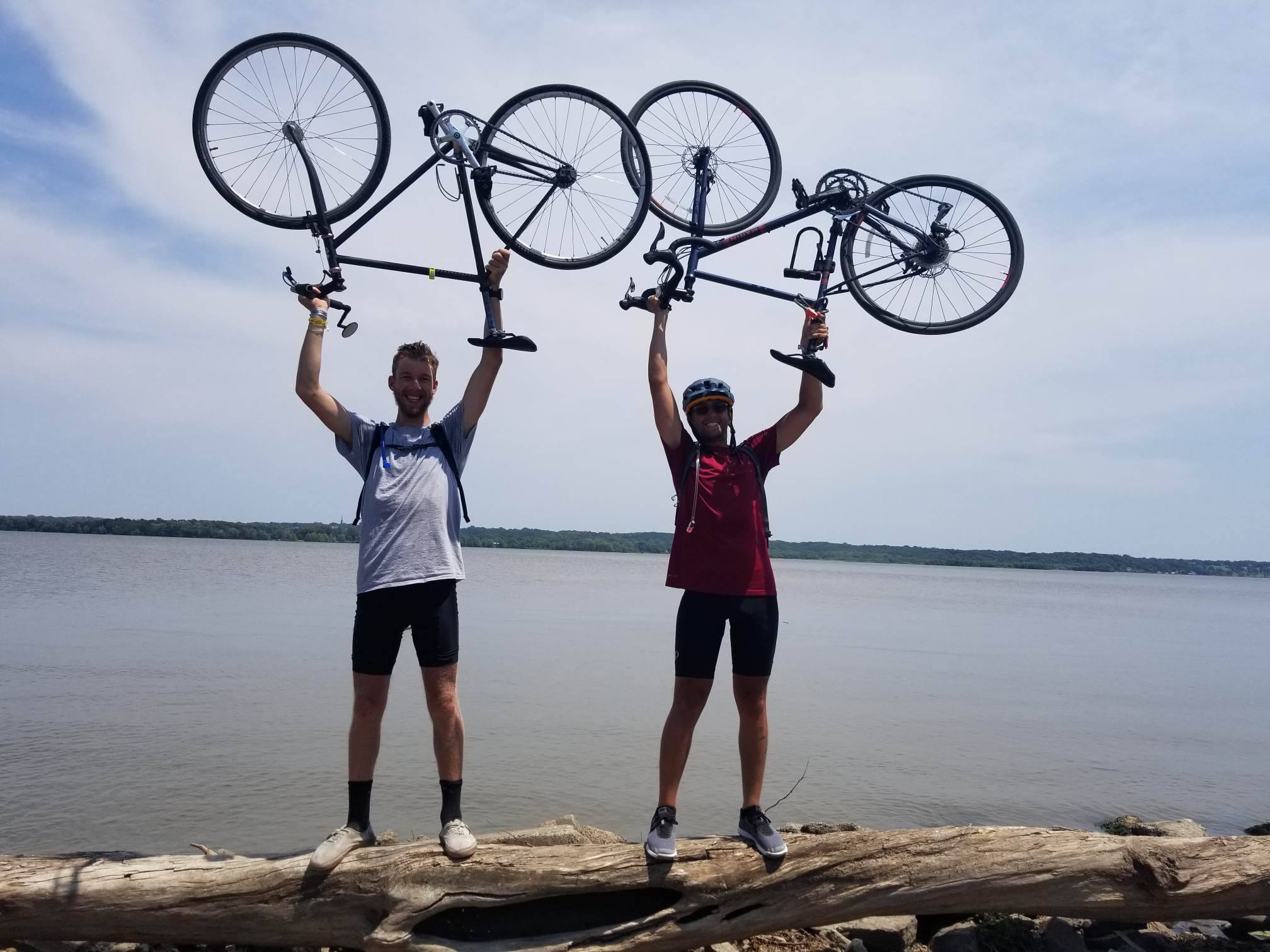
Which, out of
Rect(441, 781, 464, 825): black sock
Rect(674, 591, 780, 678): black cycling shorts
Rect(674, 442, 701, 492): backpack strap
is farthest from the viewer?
Rect(674, 442, 701, 492): backpack strap

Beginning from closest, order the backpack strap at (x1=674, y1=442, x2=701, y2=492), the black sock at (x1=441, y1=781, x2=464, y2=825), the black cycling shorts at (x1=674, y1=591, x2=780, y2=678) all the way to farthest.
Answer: the black sock at (x1=441, y1=781, x2=464, y2=825) → the black cycling shorts at (x1=674, y1=591, x2=780, y2=678) → the backpack strap at (x1=674, y1=442, x2=701, y2=492)

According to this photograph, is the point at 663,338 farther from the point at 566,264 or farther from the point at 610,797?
the point at 610,797

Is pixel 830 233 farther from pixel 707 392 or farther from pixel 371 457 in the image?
pixel 371 457

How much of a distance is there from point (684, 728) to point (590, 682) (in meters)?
11.7

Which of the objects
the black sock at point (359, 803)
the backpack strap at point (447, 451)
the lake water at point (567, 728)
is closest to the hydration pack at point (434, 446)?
the backpack strap at point (447, 451)

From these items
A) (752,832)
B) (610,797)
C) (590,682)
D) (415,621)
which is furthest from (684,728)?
(590,682)

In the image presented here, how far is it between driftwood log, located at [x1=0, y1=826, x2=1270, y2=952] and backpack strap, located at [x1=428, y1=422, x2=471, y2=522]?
5.53 feet

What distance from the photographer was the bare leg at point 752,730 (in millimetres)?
4371

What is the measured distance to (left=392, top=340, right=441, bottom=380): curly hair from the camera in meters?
4.65

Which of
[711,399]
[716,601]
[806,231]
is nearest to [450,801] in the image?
[716,601]

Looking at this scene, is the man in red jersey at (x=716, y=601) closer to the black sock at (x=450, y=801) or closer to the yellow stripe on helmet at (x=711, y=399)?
the yellow stripe on helmet at (x=711, y=399)

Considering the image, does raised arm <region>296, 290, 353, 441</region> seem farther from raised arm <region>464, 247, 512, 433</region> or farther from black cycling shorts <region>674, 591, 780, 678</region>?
black cycling shorts <region>674, 591, 780, 678</region>

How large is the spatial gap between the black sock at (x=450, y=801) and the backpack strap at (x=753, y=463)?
1.82 m

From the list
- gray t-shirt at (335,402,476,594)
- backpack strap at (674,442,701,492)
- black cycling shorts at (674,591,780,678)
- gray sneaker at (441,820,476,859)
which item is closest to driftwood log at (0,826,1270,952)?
gray sneaker at (441,820,476,859)
